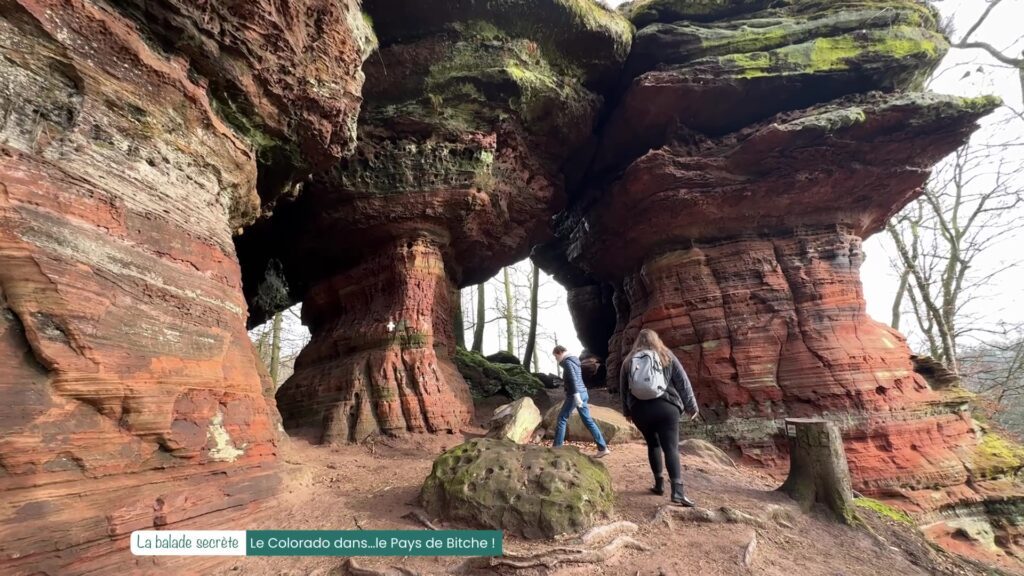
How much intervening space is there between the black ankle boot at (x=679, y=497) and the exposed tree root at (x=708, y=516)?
2.6 inches

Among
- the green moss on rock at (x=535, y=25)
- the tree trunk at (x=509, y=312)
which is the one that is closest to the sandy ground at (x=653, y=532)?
the green moss on rock at (x=535, y=25)

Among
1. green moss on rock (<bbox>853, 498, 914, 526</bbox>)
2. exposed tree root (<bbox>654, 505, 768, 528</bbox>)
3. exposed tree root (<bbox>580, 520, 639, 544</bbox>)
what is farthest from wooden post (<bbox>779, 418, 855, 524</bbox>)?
exposed tree root (<bbox>580, 520, 639, 544</bbox>)

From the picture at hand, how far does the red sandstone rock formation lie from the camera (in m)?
3.12

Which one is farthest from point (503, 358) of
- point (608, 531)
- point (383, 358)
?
point (608, 531)

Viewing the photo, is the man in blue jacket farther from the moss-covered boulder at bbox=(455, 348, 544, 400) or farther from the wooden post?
the moss-covered boulder at bbox=(455, 348, 544, 400)

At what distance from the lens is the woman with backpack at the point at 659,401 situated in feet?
15.8

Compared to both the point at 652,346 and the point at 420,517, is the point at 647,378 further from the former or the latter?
the point at 420,517

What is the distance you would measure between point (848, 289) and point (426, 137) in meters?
10.3

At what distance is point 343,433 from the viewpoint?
28.5 feet

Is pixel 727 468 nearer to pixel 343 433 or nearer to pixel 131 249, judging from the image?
pixel 343 433

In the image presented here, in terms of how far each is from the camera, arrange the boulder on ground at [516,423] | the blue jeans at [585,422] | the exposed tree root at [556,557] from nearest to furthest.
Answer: the exposed tree root at [556,557] → the blue jeans at [585,422] → the boulder on ground at [516,423]

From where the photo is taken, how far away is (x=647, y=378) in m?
4.79

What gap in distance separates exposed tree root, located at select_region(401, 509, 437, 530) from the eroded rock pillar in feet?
13.2

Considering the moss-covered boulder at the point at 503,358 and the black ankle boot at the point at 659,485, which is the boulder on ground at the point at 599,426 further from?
the moss-covered boulder at the point at 503,358
